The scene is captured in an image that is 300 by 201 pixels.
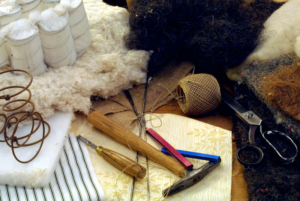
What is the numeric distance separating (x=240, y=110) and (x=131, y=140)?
1.15 ft

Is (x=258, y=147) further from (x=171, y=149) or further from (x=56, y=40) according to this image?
(x=56, y=40)

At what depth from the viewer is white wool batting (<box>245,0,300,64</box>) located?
1.02 m

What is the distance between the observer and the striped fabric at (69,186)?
750 millimetres

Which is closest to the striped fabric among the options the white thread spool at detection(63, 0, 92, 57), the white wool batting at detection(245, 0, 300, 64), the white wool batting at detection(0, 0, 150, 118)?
the white wool batting at detection(0, 0, 150, 118)

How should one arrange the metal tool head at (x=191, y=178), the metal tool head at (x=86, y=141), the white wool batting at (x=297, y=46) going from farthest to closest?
the white wool batting at (x=297, y=46) < the metal tool head at (x=86, y=141) < the metal tool head at (x=191, y=178)

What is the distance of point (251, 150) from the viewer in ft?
2.71

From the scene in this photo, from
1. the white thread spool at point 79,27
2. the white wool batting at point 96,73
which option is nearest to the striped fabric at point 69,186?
the white wool batting at point 96,73

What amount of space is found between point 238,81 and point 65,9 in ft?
2.00

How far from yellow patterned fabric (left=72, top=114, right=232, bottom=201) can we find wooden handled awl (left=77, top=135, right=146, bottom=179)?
0.02 meters

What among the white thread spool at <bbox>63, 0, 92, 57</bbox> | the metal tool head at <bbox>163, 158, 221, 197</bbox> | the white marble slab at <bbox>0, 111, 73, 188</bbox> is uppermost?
the white thread spool at <bbox>63, 0, 92, 57</bbox>

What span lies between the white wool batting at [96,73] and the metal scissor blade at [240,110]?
300 mm

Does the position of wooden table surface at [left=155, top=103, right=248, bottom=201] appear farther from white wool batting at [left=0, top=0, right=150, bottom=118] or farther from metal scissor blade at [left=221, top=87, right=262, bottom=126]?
white wool batting at [left=0, top=0, right=150, bottom=118]

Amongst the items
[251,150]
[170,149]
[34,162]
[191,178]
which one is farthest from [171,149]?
[34,162]

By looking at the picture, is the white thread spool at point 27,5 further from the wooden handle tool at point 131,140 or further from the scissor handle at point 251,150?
the scissor handle at point 251,150
